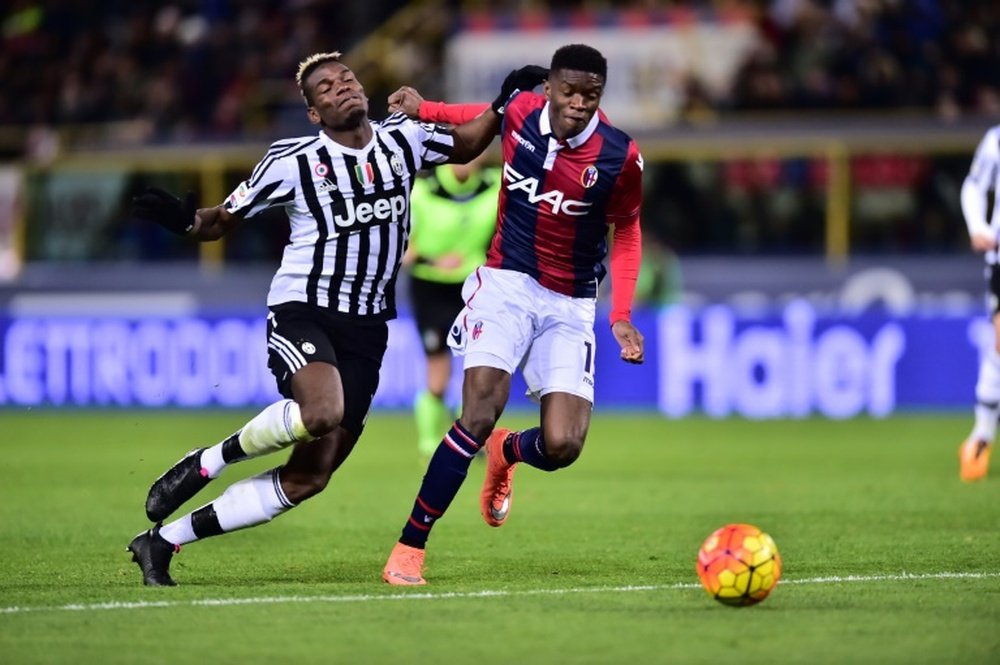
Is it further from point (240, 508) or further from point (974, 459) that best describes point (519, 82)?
point (974, 459)

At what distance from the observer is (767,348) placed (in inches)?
709

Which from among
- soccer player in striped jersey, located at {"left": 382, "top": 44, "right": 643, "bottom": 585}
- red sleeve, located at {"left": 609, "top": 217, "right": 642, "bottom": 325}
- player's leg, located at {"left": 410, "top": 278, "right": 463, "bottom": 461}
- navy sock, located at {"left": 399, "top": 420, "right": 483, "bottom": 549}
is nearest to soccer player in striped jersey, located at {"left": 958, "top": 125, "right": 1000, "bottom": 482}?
player's leg, located at {"left": 410, "top": 278, "right": 463, "bottom": 461}

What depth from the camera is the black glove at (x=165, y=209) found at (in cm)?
735

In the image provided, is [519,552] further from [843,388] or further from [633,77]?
[633,77]

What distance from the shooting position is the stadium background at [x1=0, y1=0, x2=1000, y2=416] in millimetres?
18172

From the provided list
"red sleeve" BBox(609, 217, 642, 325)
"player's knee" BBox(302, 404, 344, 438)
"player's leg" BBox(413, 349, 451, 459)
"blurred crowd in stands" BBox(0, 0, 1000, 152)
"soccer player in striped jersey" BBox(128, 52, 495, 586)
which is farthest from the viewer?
"blurred crowd in stands" BBox(0, 0, 1000, 152)

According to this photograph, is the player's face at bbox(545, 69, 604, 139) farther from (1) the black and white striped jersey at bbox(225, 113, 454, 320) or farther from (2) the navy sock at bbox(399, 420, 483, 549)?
(2) the navy sock at bbox(399, 420, 483, 549)

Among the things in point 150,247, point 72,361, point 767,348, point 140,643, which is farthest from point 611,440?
point 140,643

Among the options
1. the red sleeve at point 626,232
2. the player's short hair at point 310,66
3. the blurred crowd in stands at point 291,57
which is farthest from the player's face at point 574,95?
the blurred crowd in stands at point 291,57

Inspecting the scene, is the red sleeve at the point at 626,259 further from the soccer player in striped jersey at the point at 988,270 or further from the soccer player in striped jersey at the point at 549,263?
the soccer player in striped jersey at the point at 988,270

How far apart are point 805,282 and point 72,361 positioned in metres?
7.87

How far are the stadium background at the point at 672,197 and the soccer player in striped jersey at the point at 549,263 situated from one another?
29.5 feet

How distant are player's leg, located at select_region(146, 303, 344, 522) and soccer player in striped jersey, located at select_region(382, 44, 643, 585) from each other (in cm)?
58

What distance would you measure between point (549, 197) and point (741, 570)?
6.76 feet
